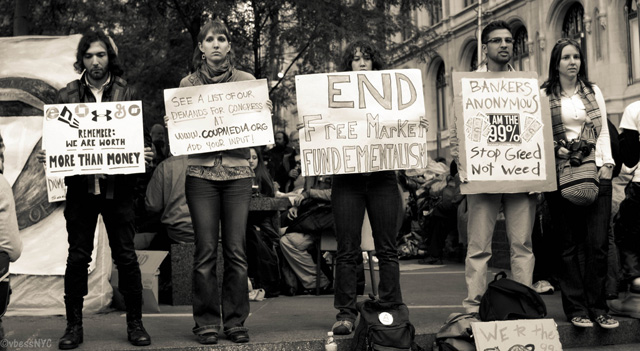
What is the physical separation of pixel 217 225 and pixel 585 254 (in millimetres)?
2811

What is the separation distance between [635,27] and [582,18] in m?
3.11

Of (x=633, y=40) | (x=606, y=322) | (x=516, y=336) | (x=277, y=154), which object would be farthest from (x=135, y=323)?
(x=633, y=40)

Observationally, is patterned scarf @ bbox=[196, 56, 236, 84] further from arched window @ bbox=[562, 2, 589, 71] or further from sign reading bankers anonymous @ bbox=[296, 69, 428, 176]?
arched window @ bbox=[562, 2, 589, 71]

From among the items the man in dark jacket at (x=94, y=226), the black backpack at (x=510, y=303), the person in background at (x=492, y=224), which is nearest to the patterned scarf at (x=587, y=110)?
the person in background at (x=492, y=224)

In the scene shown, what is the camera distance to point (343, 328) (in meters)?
5.42

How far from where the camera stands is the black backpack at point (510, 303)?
518 centimetres

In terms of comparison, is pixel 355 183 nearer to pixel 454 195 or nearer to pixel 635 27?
pixel 454 195

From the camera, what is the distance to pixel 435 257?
39.7 feet

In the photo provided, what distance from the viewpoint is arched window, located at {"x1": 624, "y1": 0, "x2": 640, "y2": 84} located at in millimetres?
23922

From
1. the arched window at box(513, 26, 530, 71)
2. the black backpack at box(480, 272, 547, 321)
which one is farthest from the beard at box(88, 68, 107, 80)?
the arched window at box(513, 26, 530, 71)

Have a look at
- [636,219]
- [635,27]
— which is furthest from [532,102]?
[635,27]

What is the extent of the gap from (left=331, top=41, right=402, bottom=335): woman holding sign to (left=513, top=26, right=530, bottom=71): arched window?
26318 mm

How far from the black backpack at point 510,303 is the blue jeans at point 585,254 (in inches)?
24.4

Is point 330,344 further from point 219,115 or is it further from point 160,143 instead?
point 160,143
